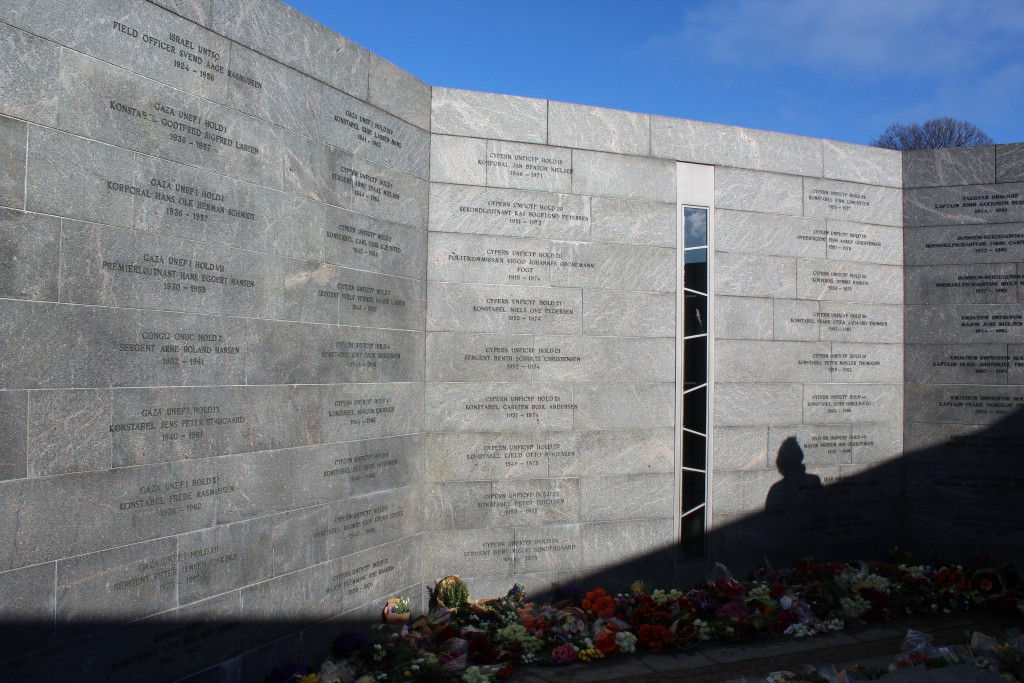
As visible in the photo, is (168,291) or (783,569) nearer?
(168,291)

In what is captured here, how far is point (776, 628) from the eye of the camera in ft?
28.3

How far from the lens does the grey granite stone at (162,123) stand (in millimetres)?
5422

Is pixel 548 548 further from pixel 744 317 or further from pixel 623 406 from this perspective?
pixel 744 317

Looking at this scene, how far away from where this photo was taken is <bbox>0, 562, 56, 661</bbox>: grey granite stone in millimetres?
4980

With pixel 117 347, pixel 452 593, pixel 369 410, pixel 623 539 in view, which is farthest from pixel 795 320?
pixel 117 347

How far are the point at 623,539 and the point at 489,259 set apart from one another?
3800 millimetres

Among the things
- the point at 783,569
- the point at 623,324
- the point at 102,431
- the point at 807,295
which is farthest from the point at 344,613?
the point at 807,295

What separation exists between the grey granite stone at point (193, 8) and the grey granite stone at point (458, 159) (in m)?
2.96

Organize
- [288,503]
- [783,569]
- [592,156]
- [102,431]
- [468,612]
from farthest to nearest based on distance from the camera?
[783,569] < [592,156] < [468,612] < [288,503] < [102,431]

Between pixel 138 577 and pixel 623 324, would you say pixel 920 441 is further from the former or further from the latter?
pixel 138 577

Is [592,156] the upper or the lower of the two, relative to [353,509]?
upper

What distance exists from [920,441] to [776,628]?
4008 mm

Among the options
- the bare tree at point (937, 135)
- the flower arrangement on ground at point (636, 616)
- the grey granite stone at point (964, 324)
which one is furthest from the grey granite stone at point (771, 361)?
the bare tree at point (937, 135)

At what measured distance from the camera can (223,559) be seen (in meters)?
6.39
